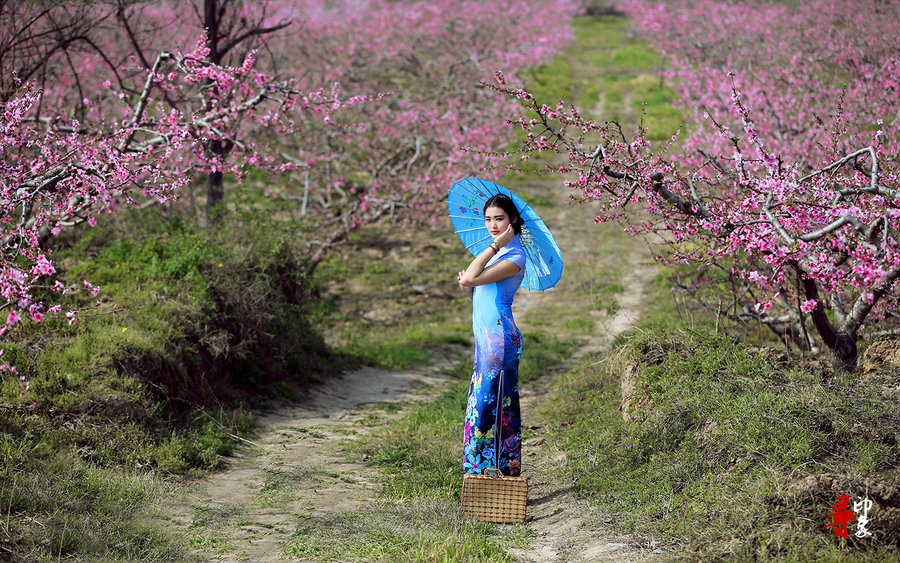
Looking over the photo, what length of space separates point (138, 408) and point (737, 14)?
26.3 m

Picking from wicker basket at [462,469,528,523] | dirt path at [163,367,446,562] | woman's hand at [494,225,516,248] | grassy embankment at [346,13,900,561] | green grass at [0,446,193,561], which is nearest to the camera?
grassy embankment at [346,13,900,561]

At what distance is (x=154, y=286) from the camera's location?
7.59 m

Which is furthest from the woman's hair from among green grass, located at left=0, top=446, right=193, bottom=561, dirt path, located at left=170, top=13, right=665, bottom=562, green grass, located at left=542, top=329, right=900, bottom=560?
green grass, located at left=0, top=446, right=193, bottom=561

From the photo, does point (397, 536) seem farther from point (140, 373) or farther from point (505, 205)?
point (140, 373)

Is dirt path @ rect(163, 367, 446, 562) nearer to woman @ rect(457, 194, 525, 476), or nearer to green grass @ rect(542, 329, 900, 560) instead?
woman @ rect(457, 194, 525, 476)

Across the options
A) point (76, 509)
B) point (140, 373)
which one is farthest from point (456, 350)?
point (76, 509)

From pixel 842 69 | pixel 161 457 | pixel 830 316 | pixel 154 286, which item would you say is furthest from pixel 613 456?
pixel 842 69

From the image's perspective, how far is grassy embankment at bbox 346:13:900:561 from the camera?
3.94 m

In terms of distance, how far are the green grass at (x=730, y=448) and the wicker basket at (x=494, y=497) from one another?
0.55 m

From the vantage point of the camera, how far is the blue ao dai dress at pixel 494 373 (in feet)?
16.2

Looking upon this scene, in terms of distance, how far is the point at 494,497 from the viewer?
4879mm

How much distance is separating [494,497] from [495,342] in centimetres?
100

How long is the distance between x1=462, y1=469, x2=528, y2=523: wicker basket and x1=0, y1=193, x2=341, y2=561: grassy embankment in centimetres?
177

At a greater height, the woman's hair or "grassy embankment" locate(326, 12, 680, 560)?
the woman's hair
